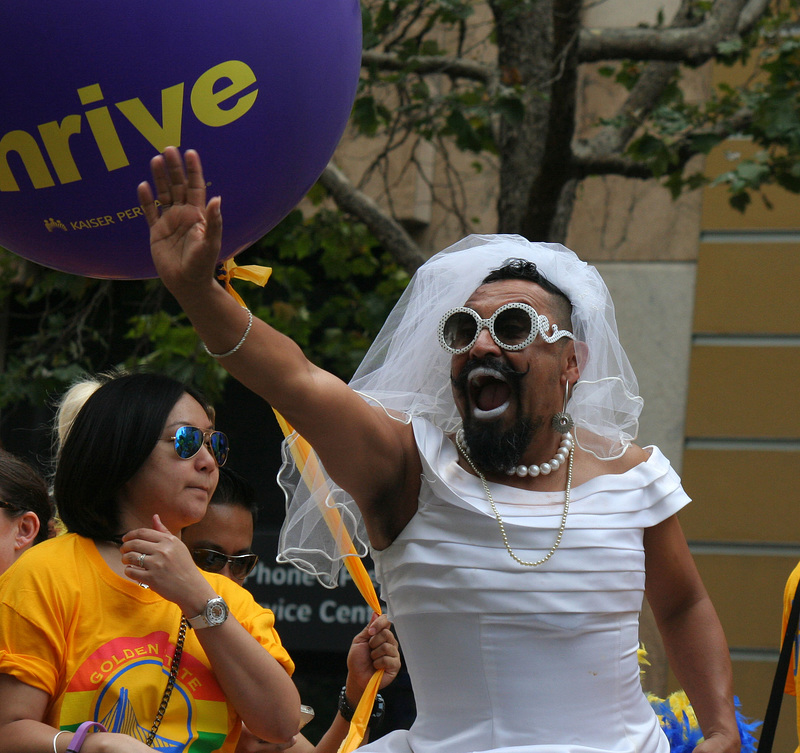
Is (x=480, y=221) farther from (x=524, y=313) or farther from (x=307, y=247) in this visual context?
(x=524, y=313)

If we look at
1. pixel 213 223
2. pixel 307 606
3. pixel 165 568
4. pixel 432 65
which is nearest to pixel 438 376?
pixel 165 568

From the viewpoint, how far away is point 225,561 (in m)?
2.89

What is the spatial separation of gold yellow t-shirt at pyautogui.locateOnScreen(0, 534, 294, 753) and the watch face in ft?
0.45

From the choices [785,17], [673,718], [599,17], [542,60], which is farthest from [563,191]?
[673,718]

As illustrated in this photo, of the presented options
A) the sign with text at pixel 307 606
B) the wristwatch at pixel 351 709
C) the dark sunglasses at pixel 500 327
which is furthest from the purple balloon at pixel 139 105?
the sign with text at pixel 307 606

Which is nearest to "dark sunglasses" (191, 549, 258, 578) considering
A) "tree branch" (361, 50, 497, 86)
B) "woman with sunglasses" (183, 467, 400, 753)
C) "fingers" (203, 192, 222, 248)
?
"woman with sunglasses" (183, 467, 400, 753)

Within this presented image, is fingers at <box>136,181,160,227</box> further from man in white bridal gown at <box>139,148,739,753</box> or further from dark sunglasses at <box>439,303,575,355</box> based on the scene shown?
dark sunglasses at <box>439,303,575,355</box>

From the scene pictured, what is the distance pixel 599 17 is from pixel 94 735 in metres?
5.86

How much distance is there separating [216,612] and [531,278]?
1057 mm

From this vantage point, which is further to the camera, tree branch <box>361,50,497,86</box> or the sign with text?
the sign with text

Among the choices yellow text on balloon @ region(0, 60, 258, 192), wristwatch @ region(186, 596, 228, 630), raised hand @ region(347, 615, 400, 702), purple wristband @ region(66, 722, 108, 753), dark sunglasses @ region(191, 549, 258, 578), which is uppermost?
yellow text on balloon @ region(0, 60, 258, 192)

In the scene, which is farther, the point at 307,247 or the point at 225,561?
the point at 307,247

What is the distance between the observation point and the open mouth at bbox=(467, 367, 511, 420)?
233cm

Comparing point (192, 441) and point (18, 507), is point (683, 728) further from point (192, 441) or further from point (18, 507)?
point (18, 507)
